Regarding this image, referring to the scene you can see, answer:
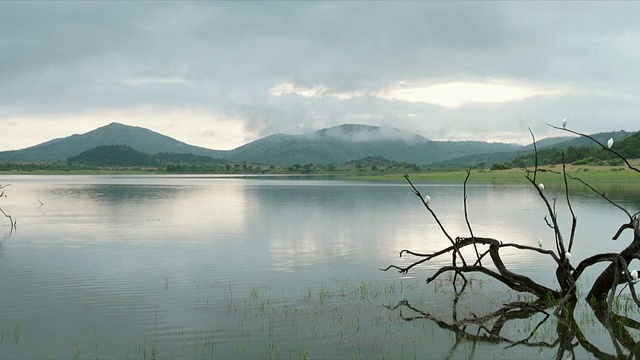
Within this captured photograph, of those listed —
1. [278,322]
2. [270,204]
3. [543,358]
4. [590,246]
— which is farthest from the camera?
[270,204]

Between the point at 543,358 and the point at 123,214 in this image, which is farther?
the point at 123,214

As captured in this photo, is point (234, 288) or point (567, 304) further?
point (234, 288)

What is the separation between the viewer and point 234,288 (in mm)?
17156

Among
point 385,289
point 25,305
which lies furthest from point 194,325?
point 385,289

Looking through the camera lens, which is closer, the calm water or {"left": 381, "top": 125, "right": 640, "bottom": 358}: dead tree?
the calm water

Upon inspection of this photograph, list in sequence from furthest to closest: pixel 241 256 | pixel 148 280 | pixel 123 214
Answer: pixel 123 214 → pixel 241 256 → pixel 148 280

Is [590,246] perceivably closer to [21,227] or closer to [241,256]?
[241,256]

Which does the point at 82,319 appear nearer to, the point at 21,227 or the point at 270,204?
the point at 21,227

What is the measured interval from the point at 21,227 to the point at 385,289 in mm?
25177

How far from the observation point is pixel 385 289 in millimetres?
16781

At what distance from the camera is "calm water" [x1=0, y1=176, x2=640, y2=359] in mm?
11656

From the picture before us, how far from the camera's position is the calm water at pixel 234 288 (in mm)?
11656

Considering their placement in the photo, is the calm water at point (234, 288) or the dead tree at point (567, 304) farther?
the dead tree at point (567, 304)

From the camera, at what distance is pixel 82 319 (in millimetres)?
13469
